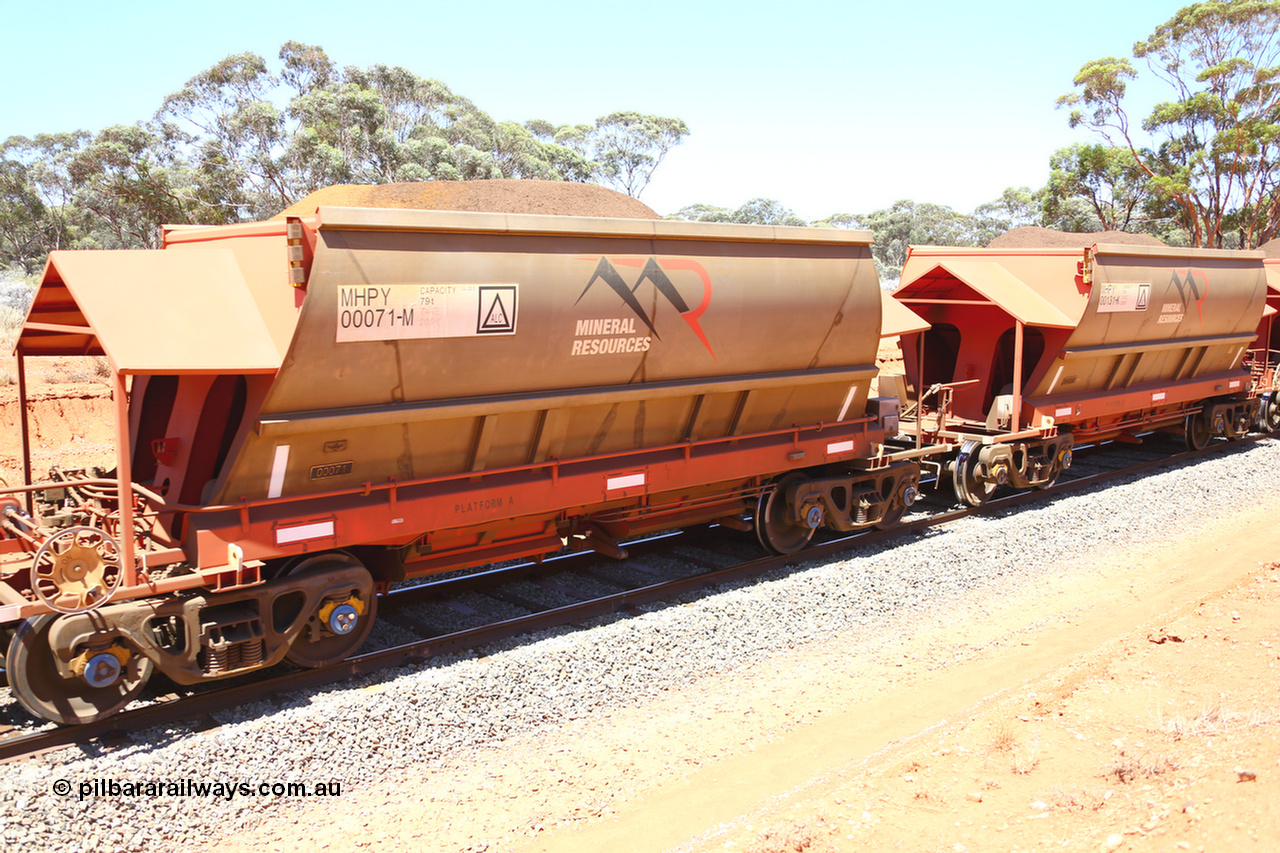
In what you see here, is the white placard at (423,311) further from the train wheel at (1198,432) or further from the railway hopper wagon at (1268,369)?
the railway hopper wagon at (1268,369)

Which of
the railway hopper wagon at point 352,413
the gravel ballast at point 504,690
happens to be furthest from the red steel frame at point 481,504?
the gravel ballast at point 504,690

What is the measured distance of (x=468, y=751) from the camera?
6672 mm

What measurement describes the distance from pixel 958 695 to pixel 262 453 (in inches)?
237

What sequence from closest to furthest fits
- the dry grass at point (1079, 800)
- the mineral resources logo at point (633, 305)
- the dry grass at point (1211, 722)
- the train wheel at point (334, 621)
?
the dry grass at point (1079, 800), the dry grass at point (1211, 722), the train wheel at point (334, 621), the mineral resources logo at point (633, 305)

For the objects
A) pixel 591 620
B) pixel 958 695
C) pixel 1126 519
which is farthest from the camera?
pixel 1126 519

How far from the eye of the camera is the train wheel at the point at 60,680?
20.3 feet

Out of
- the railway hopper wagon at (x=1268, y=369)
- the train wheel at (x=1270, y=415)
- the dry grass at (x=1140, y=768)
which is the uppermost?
the railway hopper wagon at (x=1268, y=369)

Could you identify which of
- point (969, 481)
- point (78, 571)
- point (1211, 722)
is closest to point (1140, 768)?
point (1211, 722)

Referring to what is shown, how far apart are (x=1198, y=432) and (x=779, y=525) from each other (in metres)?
11.9

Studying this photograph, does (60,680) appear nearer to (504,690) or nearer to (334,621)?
(334,621)

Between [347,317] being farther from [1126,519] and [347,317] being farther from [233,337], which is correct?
[1126,519]

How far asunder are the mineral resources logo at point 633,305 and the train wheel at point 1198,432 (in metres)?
13.6

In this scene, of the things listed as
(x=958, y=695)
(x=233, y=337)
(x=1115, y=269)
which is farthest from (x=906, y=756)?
(x=1115, y=269)

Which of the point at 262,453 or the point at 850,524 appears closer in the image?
the point at 262,453
